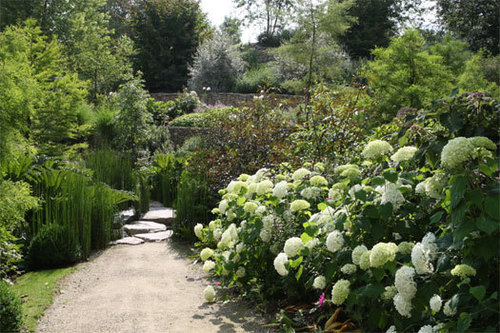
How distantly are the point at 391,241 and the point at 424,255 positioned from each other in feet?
1.86

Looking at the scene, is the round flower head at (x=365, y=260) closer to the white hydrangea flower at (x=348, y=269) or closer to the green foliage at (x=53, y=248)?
the white hydrangea flower at (x=348, y=269)

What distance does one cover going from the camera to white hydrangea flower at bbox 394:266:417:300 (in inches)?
78.0

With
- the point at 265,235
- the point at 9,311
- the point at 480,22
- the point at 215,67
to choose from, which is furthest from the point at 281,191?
the point at 480,22

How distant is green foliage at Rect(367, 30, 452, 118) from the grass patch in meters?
5.29

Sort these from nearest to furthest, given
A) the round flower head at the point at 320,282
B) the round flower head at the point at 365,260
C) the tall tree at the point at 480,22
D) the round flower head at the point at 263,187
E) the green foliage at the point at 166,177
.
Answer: the round flower head at the point at 365,260, the round flower head at the point at 320,282, the round flower head at the point at 263,187, the green foliage at the point at 166,177, the tall tree at the point at 480,22

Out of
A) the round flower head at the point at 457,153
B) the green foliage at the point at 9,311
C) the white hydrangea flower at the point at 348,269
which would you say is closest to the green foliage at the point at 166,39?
the green foliage at the point at 9,311

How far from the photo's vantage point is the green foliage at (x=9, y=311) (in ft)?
9.37

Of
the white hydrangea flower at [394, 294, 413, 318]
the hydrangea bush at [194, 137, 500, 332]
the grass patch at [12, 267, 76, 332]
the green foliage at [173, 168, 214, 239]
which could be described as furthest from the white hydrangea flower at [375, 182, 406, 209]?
the green foliage at [173, 168, 214, 239]

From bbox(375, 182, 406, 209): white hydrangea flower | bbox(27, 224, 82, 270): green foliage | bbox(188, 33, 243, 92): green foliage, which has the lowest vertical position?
bbox(27, 224, 82, 270): green foliage

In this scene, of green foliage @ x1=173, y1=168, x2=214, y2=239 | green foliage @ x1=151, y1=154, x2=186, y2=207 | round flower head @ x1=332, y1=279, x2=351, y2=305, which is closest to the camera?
round flower head @ x1=332, y1=279, x2=351, y2=305

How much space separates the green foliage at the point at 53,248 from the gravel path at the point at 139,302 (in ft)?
0.69

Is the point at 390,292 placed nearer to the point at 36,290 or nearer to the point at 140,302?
the point at 140,302

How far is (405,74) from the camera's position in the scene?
720cm

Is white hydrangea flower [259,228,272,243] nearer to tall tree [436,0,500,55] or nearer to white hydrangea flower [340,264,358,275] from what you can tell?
white hydrangea flower [340,264,358,275]
